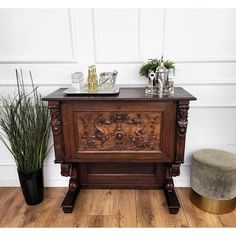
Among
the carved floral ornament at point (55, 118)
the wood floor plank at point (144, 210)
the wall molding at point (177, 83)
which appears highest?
the wall molding at point (177, 83)

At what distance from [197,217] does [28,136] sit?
1538 millimetres

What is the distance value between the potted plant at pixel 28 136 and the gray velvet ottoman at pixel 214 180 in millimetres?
1330

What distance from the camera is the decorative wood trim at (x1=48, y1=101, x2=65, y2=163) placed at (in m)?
1.58

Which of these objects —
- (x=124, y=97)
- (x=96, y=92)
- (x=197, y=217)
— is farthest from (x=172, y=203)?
(x=96, y=92)

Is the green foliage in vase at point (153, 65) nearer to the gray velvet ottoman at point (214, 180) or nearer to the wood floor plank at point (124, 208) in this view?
the gray velvet ottoman at point (214, 180)

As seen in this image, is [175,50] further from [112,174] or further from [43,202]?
[43,202]

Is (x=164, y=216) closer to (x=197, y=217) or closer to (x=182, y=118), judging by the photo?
(x=197, y=217)

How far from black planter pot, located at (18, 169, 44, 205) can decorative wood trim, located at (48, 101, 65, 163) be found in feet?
0.97

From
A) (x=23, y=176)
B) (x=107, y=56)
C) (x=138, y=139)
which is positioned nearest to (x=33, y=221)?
(x=23, y=176)

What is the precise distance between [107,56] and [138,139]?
2.52ft

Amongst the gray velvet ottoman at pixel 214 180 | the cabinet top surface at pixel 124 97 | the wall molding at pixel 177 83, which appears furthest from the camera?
the wall molding at pixel 177 83

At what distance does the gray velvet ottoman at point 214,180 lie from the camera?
5.38ft

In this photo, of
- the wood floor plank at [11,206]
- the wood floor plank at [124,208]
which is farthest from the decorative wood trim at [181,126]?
the wood floor plank at [11,206]
